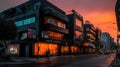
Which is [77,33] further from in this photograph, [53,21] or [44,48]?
[44,48]

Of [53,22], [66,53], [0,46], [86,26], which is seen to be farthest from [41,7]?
[86,26]

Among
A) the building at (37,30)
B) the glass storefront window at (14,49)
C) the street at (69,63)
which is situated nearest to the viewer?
the street at (69,63)

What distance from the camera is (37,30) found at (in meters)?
55.8

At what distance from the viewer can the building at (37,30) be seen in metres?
53.1

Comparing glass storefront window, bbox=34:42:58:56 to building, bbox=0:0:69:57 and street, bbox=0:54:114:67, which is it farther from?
street, bbox=0:54:114:67

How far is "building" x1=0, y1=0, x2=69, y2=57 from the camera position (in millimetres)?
53094

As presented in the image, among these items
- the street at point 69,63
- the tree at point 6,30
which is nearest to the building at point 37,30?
the tree at point 6,30

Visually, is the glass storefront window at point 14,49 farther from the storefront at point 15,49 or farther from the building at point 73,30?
the building at point 73,30

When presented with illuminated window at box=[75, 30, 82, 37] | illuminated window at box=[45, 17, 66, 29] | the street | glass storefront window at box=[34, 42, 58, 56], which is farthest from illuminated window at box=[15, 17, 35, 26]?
illuminated window at box=[75, 30, 82, 37]

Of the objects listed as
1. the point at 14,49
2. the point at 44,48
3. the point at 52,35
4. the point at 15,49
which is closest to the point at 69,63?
the point at 44,48

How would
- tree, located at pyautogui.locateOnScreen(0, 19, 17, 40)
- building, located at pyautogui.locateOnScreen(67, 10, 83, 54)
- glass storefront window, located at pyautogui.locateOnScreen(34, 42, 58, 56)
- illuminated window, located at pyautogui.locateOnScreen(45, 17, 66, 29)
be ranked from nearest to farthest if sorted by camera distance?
tree, located at pyautogui.locateOnScreen(0, 19, 17, 40), glass storefront window, located at pyautogui.locateOnScreen(34, 42, 58, 56), illuminated window, located at pyautogui.locateOnScreen(45, 17, 66, 29), building, located at pyautogui.locateOnScreen(67, 10, 83, 54)

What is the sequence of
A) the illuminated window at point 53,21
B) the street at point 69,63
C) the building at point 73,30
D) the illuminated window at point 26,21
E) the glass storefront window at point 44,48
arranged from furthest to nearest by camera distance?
the building at point 73,30, the illuminated window at point 53,21, the illuminated window at point 26,21, the glass storefront window at point 44,48, the street at point 69,63

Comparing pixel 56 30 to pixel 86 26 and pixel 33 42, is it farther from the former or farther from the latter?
pixel 86 26

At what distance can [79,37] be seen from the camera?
85.6m
